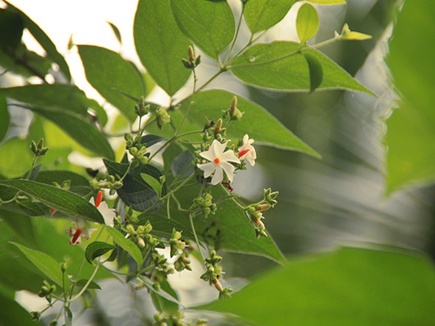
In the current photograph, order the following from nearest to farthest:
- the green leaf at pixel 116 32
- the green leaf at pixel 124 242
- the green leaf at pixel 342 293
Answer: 1. the green leaf at pixel 342 293
2. the green leaf at pixel 124 242
3. the green leaf at pixel 116 32

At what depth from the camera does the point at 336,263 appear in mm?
95

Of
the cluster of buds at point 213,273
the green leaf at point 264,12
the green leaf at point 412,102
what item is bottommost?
the cluster of buds at point 213,273

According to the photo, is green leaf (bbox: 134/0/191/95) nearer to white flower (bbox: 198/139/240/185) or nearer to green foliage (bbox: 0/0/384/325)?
green foliage (bbox: 0/0/384/325)

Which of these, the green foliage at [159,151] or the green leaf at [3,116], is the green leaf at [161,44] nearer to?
the green foliage at [159,151]

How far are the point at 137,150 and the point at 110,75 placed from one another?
0.36ft

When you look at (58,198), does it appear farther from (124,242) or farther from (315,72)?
(315,72)

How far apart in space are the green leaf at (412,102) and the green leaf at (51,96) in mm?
431

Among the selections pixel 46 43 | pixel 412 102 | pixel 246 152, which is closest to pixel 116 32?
pixel 46 43

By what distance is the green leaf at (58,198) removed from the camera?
1.19ft

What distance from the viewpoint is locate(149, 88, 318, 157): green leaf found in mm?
497

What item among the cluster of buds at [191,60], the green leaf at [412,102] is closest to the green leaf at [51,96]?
the cluster of buds at [191,60]

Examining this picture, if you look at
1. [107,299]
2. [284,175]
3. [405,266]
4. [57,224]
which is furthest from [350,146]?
[405,266]

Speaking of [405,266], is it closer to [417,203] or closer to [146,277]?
[146,277]

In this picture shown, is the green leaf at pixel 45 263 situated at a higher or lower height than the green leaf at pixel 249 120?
lower
